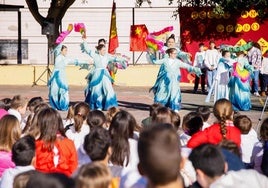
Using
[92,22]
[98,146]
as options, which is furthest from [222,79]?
[92,22]

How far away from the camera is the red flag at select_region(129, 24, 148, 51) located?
2638 centimetres

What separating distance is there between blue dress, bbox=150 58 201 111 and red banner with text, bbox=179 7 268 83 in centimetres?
1026

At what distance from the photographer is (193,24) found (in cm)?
2525

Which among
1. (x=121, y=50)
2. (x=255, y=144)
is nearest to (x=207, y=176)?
(x=255, y=144)

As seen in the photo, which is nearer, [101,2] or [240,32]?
[240,32]

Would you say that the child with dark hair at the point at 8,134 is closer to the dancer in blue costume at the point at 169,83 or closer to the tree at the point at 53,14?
the dancer in blue costume at the point at 169,83

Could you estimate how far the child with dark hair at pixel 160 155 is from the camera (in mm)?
3406

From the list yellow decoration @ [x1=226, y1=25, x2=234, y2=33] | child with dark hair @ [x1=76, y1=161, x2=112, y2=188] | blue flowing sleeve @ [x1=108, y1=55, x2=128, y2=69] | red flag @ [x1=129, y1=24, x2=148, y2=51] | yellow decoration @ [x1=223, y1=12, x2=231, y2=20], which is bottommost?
child with dark hair @ [x1=76, y1=161, x2=112, y2=188]

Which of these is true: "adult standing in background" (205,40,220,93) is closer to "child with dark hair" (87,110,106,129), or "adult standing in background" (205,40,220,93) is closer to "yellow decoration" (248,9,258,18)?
"yellow decoration" (248,9,258,18)

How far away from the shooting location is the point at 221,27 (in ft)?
82.6

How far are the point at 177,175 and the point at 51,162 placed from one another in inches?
109

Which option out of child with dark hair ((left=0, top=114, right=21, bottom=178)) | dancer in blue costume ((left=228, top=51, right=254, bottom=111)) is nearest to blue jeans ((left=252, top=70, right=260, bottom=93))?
dancer in blue costume ((left=228, top=51, right=254, bottom=111))

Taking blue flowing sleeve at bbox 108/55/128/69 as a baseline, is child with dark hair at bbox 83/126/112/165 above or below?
below

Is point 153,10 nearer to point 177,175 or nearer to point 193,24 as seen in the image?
point 193,24
